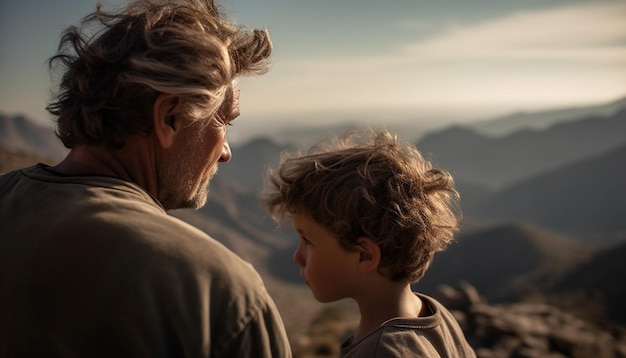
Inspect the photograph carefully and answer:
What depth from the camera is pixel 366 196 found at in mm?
2600

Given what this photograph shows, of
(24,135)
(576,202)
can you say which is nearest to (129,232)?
(576,202)

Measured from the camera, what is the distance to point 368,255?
2666 mm

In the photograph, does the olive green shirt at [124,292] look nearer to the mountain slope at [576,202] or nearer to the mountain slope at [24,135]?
the mountain slope at [576,202]

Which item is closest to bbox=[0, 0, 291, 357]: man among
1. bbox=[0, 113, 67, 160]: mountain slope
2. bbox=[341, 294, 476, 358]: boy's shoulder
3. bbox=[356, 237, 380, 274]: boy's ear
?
bbox=[341, 294, 476, 358]: boy's shoulder

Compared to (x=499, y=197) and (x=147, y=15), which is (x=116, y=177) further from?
(x=499, y=197)

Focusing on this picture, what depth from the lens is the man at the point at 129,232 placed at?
1.52 metres

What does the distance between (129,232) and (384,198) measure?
1.36 meters

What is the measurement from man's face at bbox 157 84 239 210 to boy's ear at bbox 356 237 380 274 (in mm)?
798

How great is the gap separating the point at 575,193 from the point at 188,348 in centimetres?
10317

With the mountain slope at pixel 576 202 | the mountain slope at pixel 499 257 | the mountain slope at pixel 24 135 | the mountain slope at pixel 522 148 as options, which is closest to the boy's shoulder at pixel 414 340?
the mountain slope at pixel 499 257

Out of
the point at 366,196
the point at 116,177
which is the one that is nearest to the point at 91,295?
the point at 116,177

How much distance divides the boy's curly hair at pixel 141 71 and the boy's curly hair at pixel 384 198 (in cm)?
74

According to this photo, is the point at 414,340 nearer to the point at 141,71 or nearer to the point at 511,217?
the point at 141,71

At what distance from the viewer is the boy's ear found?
2.62m
